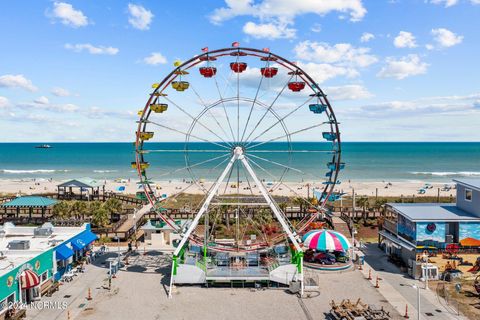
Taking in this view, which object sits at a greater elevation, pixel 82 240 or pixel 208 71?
pixel 208 71

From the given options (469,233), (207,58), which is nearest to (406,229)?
(469,233)

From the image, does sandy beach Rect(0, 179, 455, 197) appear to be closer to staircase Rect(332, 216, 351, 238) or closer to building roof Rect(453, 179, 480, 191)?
staircase Rect(332, 216, 351, 238)

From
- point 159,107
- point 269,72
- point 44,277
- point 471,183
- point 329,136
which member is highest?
point 269,72

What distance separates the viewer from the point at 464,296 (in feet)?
80.6

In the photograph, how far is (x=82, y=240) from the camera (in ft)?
101

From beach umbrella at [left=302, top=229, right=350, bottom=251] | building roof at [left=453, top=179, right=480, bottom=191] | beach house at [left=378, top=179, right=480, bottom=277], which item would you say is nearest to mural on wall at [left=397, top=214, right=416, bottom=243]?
beach house at [left=378, top=179, right=480, bottom=277]

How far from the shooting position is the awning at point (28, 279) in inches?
893

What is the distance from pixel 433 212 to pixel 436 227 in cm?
199

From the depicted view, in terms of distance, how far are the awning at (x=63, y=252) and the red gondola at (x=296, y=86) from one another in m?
18.2

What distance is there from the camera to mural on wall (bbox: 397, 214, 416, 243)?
30.1 metres

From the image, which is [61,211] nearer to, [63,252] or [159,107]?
[63,252]

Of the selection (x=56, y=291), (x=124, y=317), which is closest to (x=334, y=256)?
(x=124, y=317)

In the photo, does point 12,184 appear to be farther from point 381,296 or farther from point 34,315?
point 381,296

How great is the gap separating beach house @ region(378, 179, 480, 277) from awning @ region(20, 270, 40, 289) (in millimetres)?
22426
